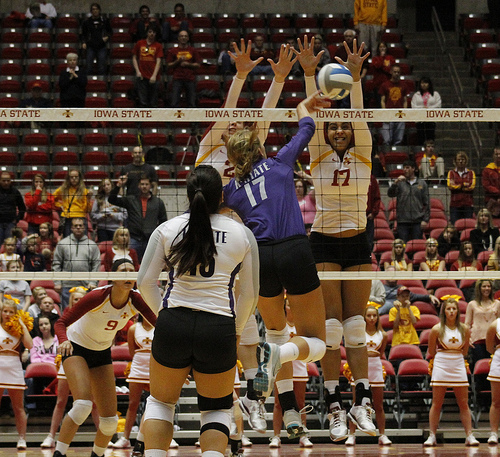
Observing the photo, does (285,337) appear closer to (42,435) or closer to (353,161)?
(353,161)

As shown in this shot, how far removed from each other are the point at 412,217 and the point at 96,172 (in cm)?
593

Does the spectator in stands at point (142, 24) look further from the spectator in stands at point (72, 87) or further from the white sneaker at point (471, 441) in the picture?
the white sneaker at point (471, 441)

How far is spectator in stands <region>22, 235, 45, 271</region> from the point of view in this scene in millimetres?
12773

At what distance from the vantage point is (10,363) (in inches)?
445

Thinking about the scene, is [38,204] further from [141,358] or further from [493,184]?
[493,184]

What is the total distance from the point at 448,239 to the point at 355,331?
20.1ft

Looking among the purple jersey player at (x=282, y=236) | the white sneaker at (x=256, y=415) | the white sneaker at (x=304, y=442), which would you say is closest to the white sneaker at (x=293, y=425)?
the purple jersey player at (x=282, y=236)

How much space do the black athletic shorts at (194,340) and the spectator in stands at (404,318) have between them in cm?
743

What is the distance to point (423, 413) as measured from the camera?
1245 centimetres

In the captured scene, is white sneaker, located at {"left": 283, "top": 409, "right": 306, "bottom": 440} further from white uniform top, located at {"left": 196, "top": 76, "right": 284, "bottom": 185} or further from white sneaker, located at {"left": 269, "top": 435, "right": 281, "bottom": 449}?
white sneaker, located at {"left": 269, "top": 435, "right": 281, "bottom": 449}

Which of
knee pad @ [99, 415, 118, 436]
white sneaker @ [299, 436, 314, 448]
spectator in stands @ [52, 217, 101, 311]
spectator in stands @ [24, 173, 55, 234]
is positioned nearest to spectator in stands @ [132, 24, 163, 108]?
spectator in stands @ [24, 173, 55, 234]

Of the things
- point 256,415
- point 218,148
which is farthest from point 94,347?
point 256,415

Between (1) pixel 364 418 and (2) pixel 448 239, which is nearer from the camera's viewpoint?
(1) pixel 364 418

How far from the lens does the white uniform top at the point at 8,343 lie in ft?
37.3
